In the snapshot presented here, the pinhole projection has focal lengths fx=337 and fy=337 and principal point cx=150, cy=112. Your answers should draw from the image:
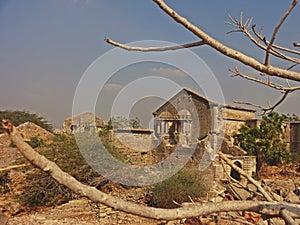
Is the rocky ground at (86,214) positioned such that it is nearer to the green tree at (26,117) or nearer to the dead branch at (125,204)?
the dead branch at (125,204)

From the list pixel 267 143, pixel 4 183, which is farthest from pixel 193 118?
pixel 4 183

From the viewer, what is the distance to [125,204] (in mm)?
740

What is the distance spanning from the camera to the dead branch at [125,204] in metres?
0.58

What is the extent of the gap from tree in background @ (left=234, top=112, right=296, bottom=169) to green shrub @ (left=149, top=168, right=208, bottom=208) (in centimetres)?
486

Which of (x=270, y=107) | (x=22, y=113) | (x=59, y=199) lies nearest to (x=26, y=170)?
(x=59, y=199)

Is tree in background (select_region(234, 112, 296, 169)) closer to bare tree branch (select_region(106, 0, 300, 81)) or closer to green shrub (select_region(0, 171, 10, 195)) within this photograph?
green shrub (select_region(0, 171, 10, 195))

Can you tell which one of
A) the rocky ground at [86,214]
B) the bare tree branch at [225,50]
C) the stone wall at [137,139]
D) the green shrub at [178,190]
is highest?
the bare tree branch at [225,50]

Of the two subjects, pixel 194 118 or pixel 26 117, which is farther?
pixel 26 117

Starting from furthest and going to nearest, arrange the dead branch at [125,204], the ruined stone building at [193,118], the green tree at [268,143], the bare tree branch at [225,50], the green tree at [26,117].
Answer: the green tree at [26,117], the ruined stone building at [193,118], the green tree at [268,143], the bare tree branch at [225,50], the dead branch at [125,204]

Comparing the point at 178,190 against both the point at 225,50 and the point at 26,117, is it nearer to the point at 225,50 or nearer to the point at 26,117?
the point at 225,50

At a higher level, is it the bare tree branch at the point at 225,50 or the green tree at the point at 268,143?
the bare tree branch at the point at 225,50

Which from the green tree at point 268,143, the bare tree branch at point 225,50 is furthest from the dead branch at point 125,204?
the green tree at point 268,143

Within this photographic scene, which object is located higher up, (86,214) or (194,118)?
(194,118)

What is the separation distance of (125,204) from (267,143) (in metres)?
11.5
